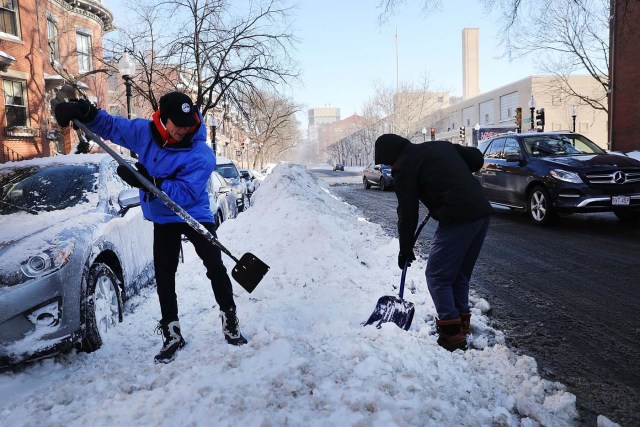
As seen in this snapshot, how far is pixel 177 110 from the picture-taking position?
295cm

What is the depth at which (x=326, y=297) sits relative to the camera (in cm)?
420

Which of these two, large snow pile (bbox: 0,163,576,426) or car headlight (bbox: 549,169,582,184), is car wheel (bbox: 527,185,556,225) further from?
large snow pile (bbox: 0,163,576,426)


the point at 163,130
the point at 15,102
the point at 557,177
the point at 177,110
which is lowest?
the point at 557,177

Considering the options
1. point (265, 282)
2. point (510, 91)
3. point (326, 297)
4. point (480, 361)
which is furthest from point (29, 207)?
A: point (510, 91)

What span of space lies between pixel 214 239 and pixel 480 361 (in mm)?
1986

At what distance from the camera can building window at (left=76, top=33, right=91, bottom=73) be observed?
22750 mm

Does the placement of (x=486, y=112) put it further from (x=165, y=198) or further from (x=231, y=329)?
(x=165, y=198)

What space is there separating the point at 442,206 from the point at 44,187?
3.37 m

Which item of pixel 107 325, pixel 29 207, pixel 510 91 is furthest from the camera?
pixel 510 91

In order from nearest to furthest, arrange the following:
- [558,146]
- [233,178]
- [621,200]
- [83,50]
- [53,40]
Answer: [621,200] < [558,146] < [233,178] < [53,40] < [83,50]

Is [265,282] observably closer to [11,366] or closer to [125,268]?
[125,268]

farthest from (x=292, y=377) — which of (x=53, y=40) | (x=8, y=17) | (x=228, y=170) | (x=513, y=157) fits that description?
(x=53, y=40)

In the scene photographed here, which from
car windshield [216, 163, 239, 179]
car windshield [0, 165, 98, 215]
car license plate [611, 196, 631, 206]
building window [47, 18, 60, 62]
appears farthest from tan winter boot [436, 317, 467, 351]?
building window [47, 18, 60, 62]

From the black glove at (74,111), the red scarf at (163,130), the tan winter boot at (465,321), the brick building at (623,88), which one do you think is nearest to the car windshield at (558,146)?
the tan winter boot at (465,321)
